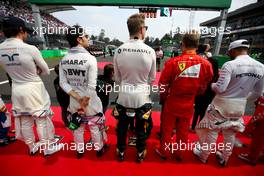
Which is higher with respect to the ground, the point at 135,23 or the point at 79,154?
the point at 135,23

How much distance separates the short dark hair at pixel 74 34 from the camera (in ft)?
7.22

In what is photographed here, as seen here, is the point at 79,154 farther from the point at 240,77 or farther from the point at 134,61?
the point at 240,77

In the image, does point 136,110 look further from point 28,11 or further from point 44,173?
point 28,11

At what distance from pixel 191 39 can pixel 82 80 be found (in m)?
1.49

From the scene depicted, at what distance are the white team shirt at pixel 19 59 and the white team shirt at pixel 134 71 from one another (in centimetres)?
107

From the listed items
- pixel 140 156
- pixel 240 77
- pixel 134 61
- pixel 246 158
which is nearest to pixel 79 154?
pixel 140 156

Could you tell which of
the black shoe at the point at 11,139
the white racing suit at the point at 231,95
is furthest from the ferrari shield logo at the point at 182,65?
the black shoe at the point at 11,139

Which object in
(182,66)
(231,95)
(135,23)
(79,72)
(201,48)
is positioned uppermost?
(135,23)

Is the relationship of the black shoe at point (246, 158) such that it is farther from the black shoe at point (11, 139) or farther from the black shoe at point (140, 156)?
the black shoe at point (11, 139)

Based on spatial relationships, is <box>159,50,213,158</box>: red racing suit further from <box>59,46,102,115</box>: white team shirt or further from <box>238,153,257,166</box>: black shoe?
<box>238,153,257,166</box>: black shoe

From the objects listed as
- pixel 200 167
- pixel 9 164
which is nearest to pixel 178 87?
pixel 200 167

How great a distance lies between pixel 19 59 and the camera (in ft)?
7.12

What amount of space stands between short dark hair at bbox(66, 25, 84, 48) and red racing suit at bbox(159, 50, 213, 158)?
1190 mm

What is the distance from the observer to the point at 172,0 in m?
10.3
